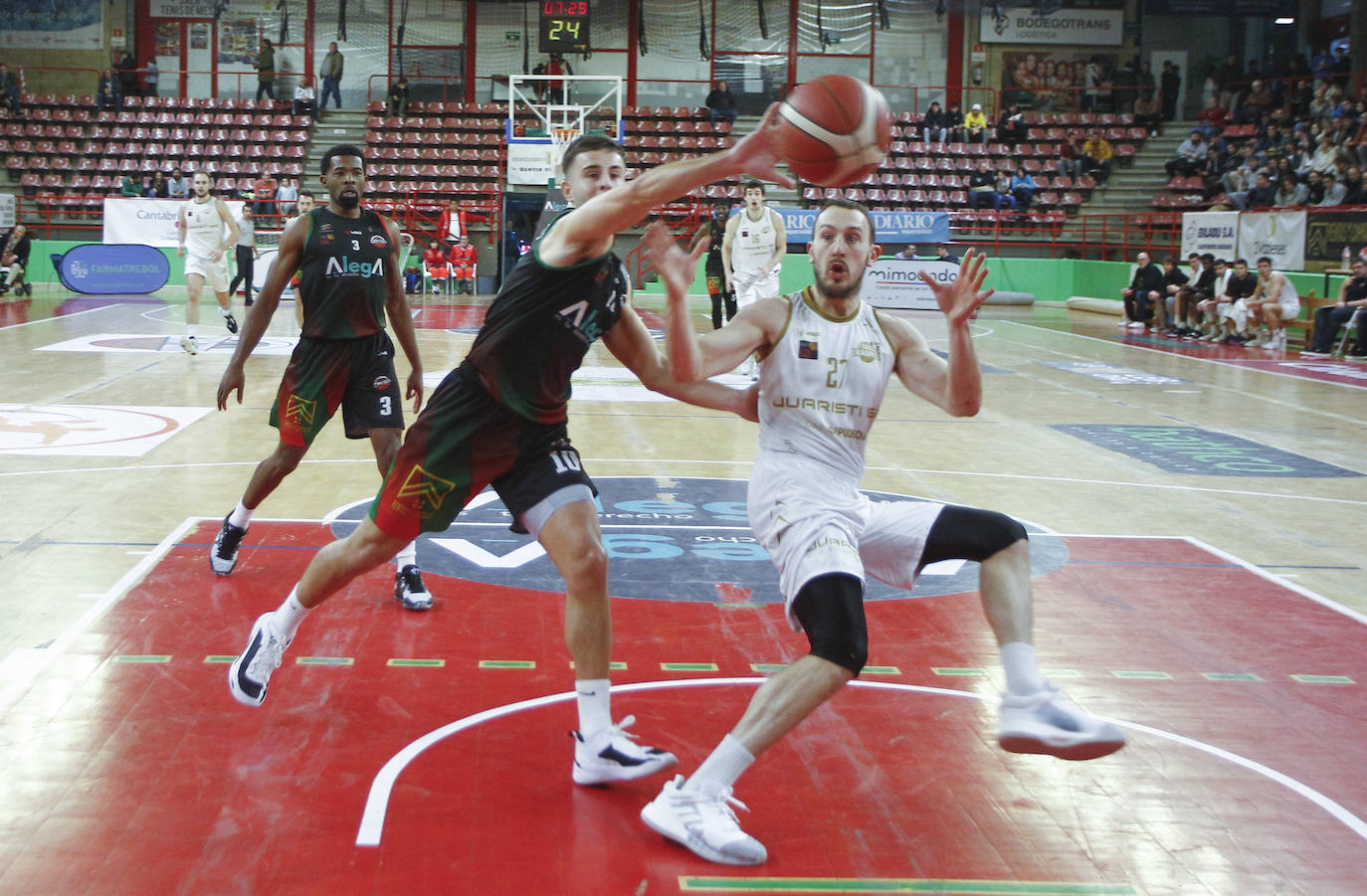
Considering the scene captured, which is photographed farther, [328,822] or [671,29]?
[671,29]

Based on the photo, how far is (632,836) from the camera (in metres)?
3.46

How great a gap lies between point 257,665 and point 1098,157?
3136cm

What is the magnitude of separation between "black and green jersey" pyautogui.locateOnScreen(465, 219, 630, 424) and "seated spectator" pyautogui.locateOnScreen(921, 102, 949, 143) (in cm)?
3022

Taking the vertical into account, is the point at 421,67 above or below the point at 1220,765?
above

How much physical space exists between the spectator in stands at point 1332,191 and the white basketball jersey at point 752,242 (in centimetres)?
1261

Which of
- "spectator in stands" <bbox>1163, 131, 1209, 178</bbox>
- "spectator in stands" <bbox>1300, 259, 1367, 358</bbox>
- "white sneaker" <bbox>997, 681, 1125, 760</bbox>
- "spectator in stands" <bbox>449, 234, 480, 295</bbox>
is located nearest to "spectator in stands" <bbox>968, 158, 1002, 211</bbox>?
"spectator in stands" <bbox>1163, 131, 1209, 178</bbox>

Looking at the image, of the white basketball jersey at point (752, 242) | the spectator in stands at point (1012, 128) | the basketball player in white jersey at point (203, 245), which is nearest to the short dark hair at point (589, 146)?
the white basketball jersey at point (752, 242)

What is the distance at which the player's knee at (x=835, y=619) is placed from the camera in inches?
135

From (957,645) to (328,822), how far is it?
105 inches

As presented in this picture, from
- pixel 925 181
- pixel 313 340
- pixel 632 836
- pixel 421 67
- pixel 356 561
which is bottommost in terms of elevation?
pixel 632 836

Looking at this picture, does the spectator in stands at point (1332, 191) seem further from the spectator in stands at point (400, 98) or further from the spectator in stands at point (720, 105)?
the spectator in stands at point (400, 98)

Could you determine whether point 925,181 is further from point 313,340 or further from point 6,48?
→ point 313,340

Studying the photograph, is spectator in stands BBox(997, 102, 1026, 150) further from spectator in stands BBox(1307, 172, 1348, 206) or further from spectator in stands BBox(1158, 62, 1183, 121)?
spectator in stands BBox(1307, 172, 1348, 206)

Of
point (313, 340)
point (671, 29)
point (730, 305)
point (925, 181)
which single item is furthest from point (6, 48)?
point (313, 340)
